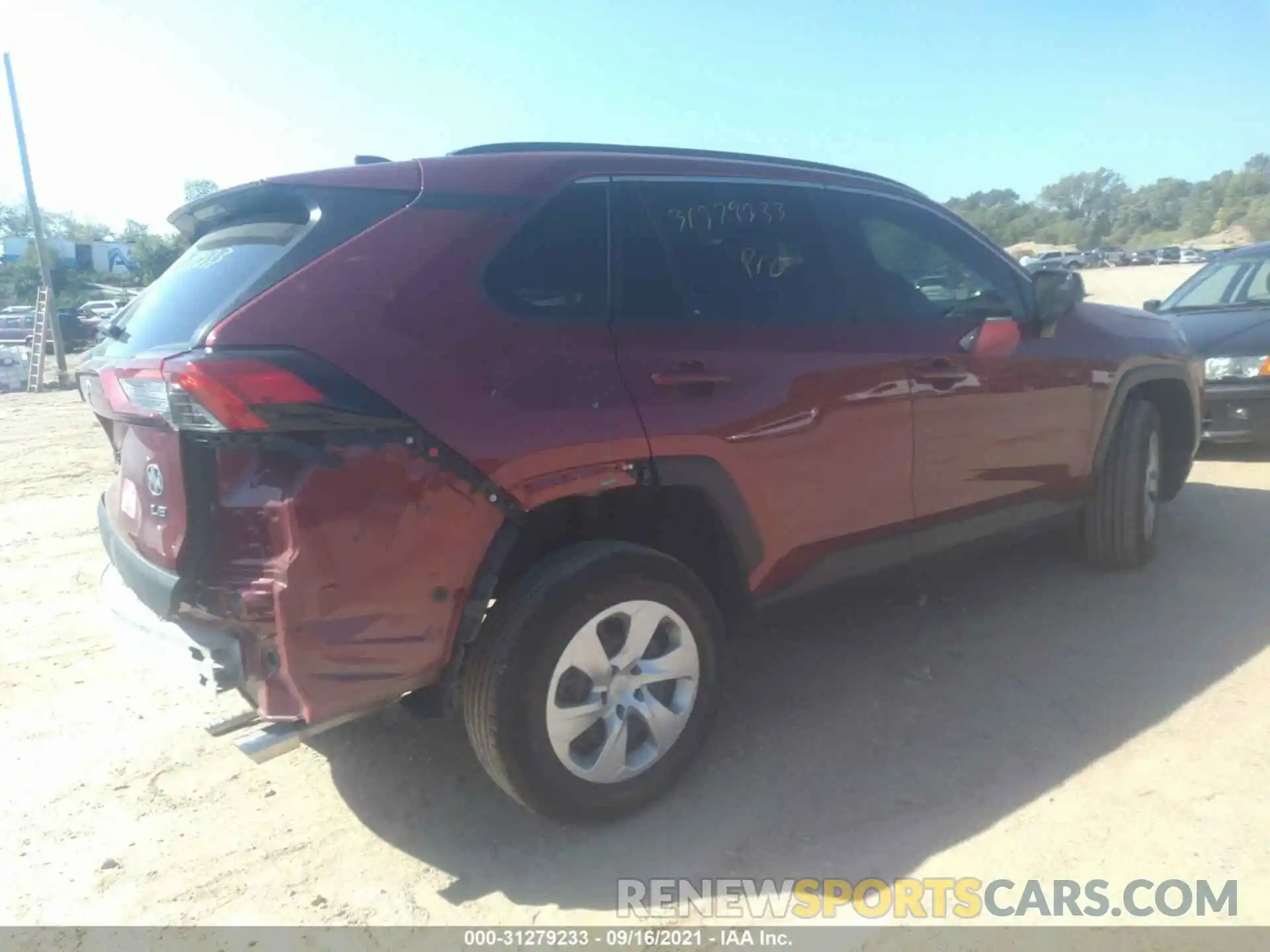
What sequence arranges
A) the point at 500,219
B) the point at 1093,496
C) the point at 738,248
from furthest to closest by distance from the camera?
the point at 1093,496 < the point at 738,248 < the point at 500,219

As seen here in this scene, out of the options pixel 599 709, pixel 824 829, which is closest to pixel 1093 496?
pixel 824 829

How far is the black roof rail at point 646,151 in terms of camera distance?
9.84ft

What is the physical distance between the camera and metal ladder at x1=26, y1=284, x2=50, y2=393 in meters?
17.6

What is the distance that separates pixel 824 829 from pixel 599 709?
76cm

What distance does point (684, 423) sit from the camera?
2838 millimetres

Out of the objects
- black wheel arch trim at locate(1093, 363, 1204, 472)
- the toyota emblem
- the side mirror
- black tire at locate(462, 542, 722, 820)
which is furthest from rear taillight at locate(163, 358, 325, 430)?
black wheel arch trim at locate(1093, 363, 1204, 472)

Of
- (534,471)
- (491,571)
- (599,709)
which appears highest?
(534,471)

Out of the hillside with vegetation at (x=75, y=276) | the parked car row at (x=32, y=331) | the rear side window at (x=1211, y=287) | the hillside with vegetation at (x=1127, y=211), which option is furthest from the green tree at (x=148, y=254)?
the hillside with vegetation at (x=1127, y=211)

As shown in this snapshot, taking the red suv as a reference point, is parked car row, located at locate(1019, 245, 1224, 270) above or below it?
above

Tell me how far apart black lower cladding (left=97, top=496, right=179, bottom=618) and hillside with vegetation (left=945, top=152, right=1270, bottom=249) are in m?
67.9

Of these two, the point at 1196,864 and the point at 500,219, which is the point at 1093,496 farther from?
the point at 500,219

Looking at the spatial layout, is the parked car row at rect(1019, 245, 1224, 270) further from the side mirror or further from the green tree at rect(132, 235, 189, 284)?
the side mirror

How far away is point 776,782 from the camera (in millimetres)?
3029

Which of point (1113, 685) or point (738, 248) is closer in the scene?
point (738, 248)
